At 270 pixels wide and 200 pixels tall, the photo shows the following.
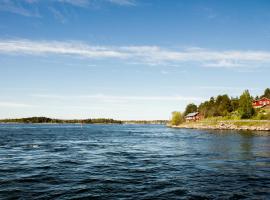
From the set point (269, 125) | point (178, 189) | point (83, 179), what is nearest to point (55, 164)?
point (83, 179)

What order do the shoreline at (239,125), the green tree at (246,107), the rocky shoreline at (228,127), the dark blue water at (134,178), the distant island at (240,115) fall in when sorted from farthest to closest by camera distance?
the green tree at (246,107)
the distant island at (240,115)
the shoreline at (239,125)
the rocky shoreline at (228,127)
the dark blue water at (134,178)

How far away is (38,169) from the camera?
34.9 meters

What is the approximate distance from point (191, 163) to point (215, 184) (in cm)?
1217

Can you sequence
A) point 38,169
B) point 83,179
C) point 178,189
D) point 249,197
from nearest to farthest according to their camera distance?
point 249,197, point 178,189, point 83,179, point 38,169

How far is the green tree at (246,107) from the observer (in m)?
151

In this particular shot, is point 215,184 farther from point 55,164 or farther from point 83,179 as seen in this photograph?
point 55,164

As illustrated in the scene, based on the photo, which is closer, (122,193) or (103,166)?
(122,193)

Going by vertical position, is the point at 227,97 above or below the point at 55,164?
above

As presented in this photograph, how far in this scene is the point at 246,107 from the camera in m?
151

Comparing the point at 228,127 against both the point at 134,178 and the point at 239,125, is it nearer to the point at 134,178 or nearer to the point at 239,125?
the point at 239,125

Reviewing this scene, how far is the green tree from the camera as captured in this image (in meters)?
151

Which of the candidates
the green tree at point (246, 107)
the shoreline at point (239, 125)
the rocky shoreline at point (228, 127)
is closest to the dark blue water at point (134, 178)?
the rocky shoreline at point (228, 127)

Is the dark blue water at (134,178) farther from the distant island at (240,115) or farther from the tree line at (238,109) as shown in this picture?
the tree line at (238,109)

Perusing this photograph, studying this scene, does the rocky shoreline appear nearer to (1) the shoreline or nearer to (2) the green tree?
(1) the shoreline
